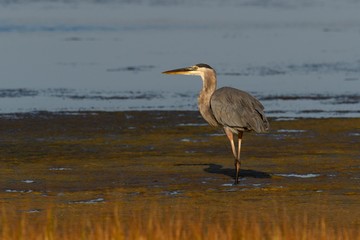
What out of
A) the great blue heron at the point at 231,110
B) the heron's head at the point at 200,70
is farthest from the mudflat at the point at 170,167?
the heron's head at the point at 200,70

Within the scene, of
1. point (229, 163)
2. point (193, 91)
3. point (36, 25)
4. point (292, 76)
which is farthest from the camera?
point (36, 25)

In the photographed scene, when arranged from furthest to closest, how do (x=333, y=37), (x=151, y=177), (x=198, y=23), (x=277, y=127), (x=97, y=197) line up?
1. (x=198, y=23)
2. (x=333, y=37)
3. (x=277, y=127)
4. (x=151, y=177)
5. (x=97, y=197)

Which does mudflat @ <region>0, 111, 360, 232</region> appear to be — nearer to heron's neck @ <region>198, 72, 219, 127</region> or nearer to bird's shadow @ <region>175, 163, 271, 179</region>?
bird's shadow @ <region>175, 163, 271, 179</region>

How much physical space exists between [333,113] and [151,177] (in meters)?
7.57

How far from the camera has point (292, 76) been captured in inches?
1121

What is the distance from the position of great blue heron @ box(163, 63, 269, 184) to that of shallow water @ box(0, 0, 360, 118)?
268 inches

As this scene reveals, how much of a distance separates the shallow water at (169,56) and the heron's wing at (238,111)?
7.06 m

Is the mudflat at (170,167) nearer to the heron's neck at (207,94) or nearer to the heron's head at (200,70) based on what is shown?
the heron's neck at (207,94)

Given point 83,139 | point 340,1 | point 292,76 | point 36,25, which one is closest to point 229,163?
point 83,139

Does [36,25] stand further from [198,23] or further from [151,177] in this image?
[151,177]

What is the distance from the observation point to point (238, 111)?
1336cm

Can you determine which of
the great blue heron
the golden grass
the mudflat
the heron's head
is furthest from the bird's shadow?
the golden grass

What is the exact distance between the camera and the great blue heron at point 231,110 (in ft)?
43.8

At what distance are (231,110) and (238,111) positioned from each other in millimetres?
83
